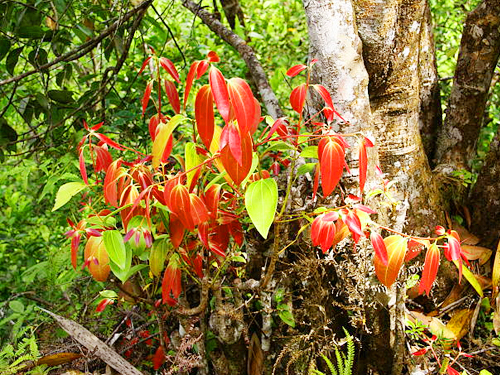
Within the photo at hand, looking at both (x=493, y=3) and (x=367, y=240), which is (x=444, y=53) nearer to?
(x=493, y=3)

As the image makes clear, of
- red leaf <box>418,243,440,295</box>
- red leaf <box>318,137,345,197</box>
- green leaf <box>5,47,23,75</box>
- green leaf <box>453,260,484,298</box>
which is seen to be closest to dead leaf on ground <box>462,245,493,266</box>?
green leaf <box>453,260,484,298</box>

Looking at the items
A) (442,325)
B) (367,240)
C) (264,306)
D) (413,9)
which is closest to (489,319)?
(442,325)

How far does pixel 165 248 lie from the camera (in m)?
1.16

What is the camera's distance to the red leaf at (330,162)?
3.00 feet

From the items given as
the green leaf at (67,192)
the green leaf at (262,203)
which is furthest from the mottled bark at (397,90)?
the green leaf at (67,192)

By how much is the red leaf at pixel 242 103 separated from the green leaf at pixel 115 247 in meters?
0.43

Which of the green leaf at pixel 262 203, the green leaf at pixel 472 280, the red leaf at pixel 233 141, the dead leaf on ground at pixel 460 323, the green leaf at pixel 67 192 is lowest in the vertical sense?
the dead leaf on ground at pixel 460 323

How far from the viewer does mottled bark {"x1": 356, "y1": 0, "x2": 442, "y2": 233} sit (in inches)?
55.3

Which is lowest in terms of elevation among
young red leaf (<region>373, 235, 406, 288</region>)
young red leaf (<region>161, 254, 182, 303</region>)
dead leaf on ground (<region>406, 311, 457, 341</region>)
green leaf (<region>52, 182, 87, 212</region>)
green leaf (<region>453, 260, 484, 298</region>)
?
dead leaf on ground (<region>406, 311, 457, 341</region>)

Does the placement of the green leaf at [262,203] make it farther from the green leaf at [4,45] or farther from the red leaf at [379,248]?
the green leaf at [4,45]

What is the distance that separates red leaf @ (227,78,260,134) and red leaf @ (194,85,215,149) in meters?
0.06

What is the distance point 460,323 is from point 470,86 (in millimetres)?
896

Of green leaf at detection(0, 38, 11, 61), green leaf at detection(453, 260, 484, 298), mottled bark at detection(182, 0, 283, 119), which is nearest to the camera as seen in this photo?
green leaf at detection(453, 260, 484, 298)

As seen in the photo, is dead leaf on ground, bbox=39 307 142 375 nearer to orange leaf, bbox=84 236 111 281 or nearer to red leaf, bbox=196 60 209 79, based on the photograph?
orange leaf, bbox=84 236 111 281
